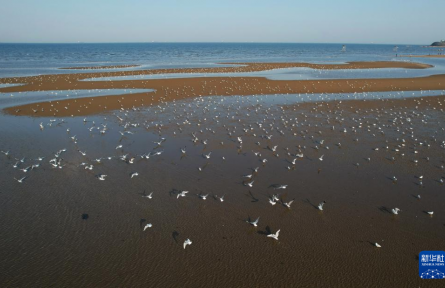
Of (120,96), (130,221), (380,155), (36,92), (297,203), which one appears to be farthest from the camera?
(36,92)

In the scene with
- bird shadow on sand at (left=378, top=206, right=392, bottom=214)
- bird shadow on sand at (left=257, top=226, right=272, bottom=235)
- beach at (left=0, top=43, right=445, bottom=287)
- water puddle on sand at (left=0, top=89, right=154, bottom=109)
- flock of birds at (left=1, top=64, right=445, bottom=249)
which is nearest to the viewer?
beach at (left=0, top=43, right=445, bottom=287)

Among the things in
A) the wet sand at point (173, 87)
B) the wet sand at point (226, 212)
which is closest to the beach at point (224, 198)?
the wet sand at point (226, 212)

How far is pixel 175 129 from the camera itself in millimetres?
21094

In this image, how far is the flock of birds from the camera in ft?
51.1

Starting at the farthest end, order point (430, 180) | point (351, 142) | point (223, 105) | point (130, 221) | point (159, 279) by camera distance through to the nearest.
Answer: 1. point (223, 105)
2. point (351, 142)
3. point (430, 180)
4. point (130, 221)
5. point (159, 279)

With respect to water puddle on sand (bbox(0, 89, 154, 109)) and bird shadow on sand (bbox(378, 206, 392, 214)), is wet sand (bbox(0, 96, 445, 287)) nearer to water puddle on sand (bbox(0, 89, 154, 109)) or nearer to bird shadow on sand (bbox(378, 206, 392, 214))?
bird shadow on sand (bbox(378, 206, 392, 214))

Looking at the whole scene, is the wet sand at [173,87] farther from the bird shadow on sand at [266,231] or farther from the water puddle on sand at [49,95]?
the bird shadow on sand at [266,231]

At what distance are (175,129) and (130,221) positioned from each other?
10825 mm

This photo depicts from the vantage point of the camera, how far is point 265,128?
20859mm

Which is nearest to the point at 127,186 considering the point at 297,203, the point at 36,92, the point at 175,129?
the point at 297,203

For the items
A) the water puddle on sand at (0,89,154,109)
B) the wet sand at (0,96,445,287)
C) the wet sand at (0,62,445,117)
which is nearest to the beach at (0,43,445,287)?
the wet sand at (0,96,445,287)

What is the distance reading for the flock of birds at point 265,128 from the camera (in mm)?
15578

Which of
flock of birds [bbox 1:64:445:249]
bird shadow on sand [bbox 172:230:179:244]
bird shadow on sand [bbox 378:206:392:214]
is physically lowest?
bird shadow on sand [bbox 172:230:179:244]

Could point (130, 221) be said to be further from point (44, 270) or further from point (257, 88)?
point (257, 88)
